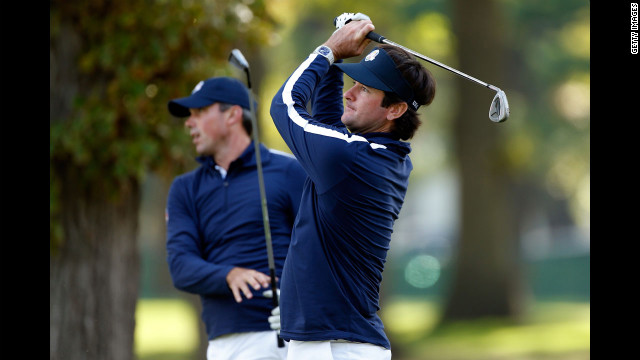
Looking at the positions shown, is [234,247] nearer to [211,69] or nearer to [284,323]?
[284,323]

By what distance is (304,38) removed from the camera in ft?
75.7

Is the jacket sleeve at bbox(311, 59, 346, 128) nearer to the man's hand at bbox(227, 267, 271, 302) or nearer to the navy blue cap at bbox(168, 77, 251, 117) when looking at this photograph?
the man's hand at bbox(227, 267, 271, 302)

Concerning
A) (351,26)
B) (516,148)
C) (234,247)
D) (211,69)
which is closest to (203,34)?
(211,69)

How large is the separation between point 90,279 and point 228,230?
8.08 feet

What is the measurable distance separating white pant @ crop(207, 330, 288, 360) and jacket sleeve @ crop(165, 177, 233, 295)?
0.28 metres

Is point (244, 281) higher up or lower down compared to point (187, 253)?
lower down

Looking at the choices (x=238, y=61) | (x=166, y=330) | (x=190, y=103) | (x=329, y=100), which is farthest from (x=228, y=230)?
(x=166, y=330)

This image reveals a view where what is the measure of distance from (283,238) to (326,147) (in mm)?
1453

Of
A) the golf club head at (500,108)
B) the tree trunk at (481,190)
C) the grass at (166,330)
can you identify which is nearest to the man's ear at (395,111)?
the golf club head at (500,108)

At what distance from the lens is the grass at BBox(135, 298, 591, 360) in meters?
13.6

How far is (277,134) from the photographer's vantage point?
21141 mm

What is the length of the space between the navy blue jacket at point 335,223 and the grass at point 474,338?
7.03m

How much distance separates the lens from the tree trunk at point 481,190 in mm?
16844

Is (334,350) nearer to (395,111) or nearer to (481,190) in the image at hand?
(395,111)
